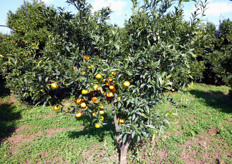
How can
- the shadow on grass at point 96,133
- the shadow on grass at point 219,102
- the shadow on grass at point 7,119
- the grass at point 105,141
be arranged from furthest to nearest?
the shadow on grass at point 219,102
the shadow on grass at point 7,119
the shadow on grass at point 96,133
the grass at point 105,141

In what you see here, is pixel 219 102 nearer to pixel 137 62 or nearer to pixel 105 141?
pixel 105 141

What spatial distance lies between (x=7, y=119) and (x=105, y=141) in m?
3.97

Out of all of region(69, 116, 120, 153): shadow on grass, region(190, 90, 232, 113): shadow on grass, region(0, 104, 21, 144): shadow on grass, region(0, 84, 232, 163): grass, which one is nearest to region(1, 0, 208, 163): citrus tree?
region(0, 84, 232, 163): grass

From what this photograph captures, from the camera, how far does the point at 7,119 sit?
5.17 meters

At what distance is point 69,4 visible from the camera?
6.50 ft

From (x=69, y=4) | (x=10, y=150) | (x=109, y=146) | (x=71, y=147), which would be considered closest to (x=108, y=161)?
(x=109, y=146)

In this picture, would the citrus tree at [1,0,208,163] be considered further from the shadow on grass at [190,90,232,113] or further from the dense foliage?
the shadow on grass at [190,90,232,113]

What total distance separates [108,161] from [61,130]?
192 cm

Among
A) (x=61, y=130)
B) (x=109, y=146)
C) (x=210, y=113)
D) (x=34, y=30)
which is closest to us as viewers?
(x=109, y=146)

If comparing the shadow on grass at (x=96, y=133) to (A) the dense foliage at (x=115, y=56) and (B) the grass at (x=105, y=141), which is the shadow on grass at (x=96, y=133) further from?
(A) the dense foliage at (x=115, y=56)

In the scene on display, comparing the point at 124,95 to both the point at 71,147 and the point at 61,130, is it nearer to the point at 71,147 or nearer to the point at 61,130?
the point at 71,147

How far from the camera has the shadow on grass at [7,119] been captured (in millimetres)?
4130

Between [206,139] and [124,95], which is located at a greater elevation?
[124,95]

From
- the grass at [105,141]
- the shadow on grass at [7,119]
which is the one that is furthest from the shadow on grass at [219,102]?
the shadow on grass at [7,119]
